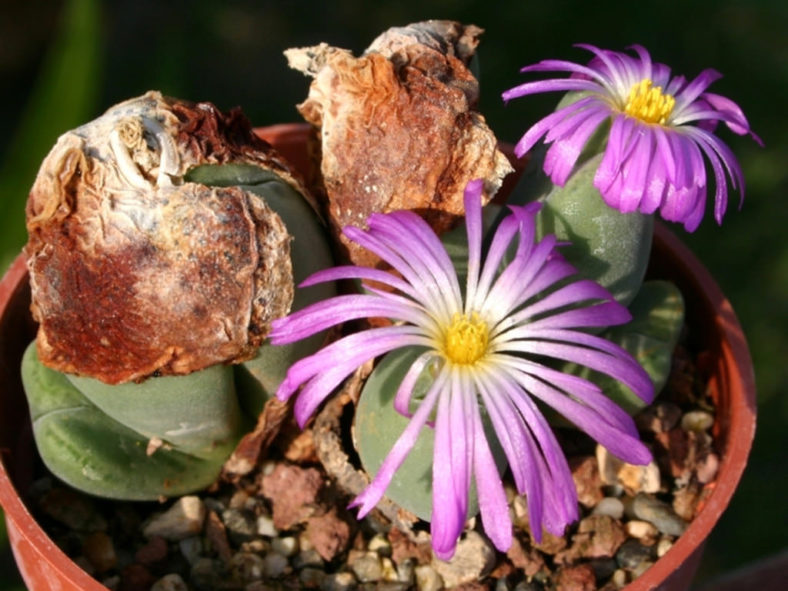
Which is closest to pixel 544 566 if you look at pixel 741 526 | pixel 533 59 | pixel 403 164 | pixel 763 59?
pixel 403 164

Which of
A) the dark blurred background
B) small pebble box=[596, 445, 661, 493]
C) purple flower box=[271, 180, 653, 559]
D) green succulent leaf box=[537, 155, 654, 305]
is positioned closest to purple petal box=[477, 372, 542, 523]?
purple flower box=[271, 180, 653, 559]

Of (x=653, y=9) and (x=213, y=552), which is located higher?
(x=653, y=9)

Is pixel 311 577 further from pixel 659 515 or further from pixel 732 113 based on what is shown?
pixel 732 113

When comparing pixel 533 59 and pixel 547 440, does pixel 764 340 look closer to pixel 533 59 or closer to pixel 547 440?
pixel 533 59

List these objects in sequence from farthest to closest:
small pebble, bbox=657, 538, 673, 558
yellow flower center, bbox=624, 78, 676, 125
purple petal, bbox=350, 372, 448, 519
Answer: small pebble, bbox=657, 538, 673, 558 → yellow flower center, bbox=624, 78, 676, 125 → purple petal, bbox=350, 372, 448, 519

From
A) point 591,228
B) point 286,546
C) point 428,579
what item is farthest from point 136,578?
point 591,228

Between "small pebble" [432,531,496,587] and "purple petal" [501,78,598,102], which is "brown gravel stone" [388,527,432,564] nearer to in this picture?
"small pebble" [432,531,496,587]
